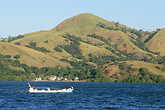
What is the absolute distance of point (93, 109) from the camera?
9031 cm

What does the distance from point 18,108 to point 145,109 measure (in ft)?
108

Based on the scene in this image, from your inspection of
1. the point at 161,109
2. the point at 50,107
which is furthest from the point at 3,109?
the point at 161,109

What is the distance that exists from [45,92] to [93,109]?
230ft

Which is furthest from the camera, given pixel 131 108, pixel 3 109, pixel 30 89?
pixel 30 89

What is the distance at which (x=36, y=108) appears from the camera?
9094 centimetres

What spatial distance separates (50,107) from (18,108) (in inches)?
334

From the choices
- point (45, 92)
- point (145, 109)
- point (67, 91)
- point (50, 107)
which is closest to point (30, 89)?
point (45, 92)

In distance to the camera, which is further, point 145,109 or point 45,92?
point 45,92

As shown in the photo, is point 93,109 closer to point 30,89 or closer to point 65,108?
point 65,108

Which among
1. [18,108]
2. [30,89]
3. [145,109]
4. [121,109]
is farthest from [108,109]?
[30,89]

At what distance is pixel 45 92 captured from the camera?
15750 centimetres

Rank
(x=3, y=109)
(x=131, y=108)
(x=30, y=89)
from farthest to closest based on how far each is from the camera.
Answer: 1. (x=30, y=89)
2. (x=131, y=108)
3. (x=3, y=109)

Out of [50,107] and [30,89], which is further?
[30,89]

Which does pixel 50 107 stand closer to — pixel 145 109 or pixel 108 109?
pixel 108 109
